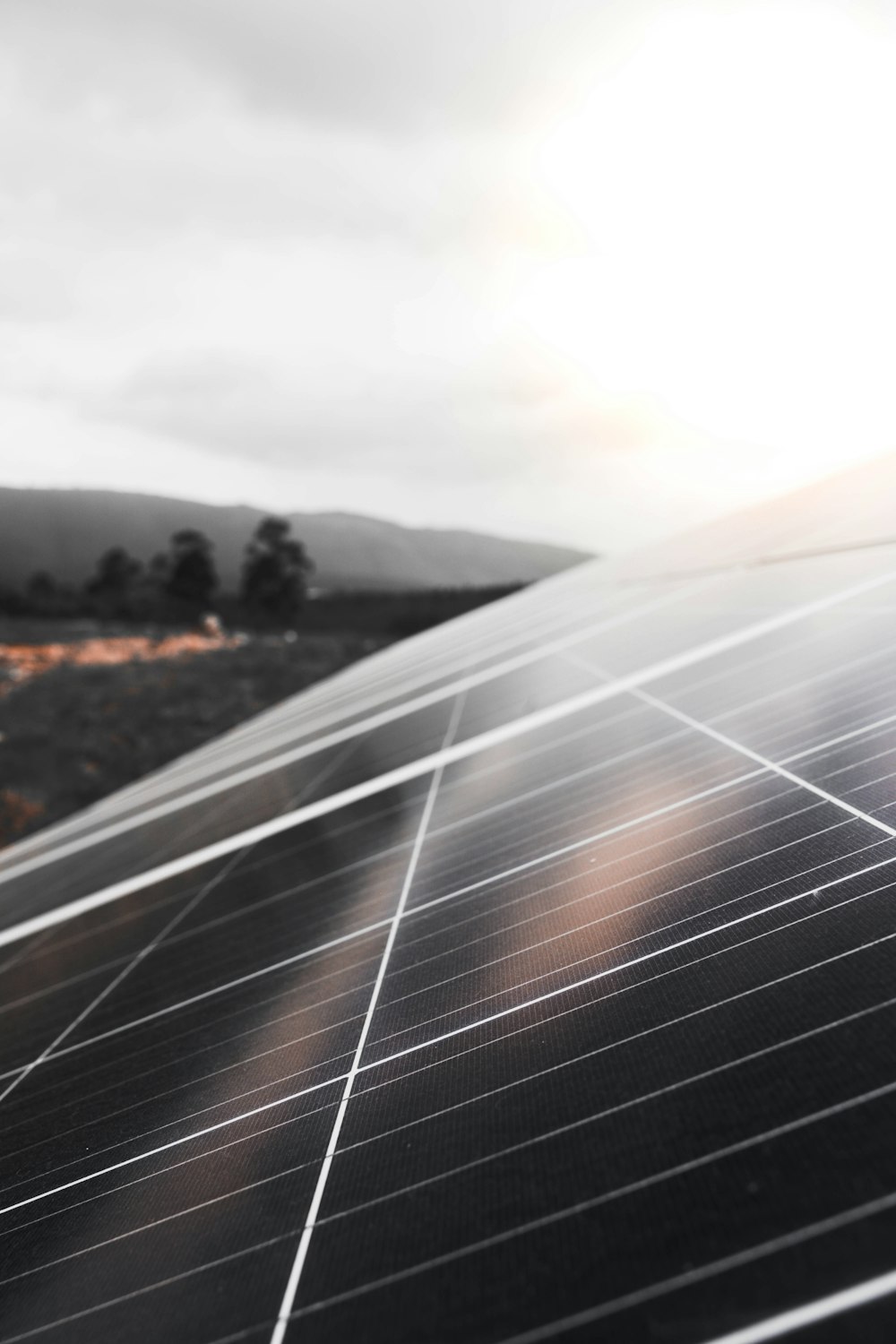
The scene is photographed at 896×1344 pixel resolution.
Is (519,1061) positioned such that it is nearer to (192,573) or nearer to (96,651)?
(96,651)

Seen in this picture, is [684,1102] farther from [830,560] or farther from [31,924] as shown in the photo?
[830,560]

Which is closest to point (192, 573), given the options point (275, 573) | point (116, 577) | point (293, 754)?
point (275, 573)

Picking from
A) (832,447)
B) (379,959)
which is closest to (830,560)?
(379,959)

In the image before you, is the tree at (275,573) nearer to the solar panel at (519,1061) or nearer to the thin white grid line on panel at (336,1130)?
the solar panel at (519,1061)

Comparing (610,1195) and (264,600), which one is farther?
(264,600)

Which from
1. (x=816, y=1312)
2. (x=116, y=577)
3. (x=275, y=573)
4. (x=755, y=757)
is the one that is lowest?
(x=816, y=1312)

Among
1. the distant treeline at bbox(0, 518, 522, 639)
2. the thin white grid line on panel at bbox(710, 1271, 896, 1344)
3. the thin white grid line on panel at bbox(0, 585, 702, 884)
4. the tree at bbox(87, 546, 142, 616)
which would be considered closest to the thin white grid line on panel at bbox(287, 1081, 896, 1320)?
the thin white grid line on panel at bbox(710, 1271, 896, 1344)

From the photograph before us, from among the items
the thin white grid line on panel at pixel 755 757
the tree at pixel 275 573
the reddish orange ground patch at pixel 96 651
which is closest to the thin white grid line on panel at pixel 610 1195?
the thin white grid line on panel at pixel 755 757

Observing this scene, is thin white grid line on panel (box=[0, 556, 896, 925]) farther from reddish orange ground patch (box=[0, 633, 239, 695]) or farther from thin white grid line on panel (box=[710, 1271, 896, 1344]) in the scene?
reddish orange ground patch (box=[0, 633, 239, 695])
